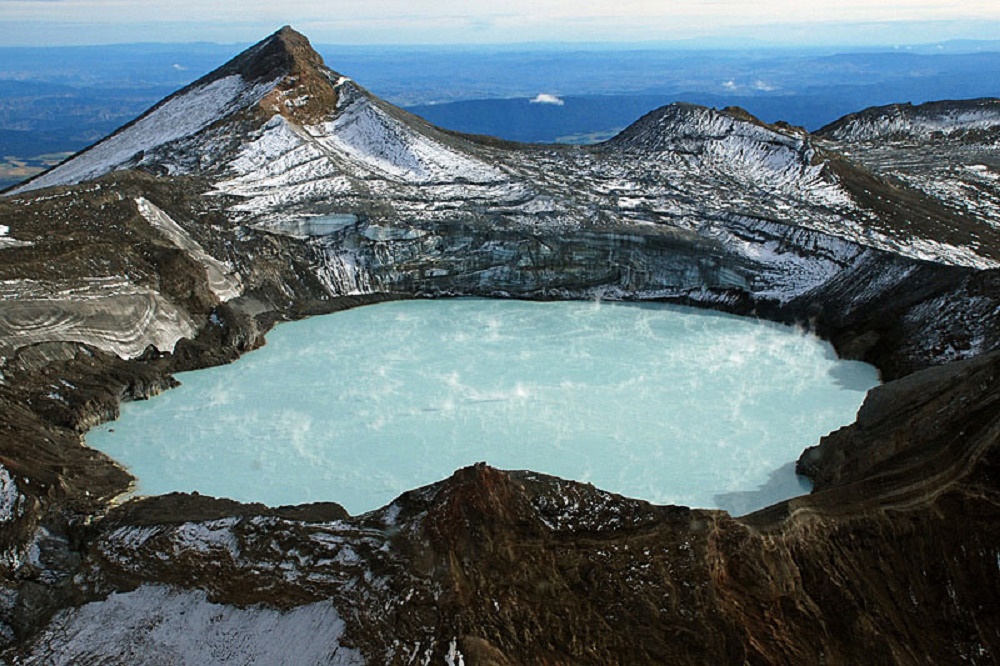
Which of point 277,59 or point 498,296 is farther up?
point 277,59

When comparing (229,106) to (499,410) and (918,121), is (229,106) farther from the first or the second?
(918,121)

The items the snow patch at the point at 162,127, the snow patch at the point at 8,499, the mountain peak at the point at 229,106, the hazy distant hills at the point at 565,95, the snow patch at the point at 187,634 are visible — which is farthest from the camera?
the hazy distant hills at the point at 565,95

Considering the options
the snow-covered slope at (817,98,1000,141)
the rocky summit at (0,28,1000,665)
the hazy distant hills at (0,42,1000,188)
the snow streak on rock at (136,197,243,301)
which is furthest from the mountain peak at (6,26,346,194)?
the hazy distant hills at (0,42,1000,188)

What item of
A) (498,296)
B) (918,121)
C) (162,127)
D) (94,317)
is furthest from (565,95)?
(94,317)

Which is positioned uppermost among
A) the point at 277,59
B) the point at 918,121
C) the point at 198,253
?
the point at 277,59

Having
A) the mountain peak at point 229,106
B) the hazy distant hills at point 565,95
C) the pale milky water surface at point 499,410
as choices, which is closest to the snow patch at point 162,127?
the mountain peak at point 229,106

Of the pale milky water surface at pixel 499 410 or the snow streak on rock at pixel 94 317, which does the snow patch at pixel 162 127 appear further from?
the pale milky water surface at pixel 499 410

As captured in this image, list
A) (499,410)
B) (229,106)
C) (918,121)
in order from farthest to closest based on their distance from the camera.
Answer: (918,121) < (229,106) < (499,410)

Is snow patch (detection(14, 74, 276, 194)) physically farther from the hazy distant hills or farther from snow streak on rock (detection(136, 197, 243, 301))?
the hazy distant hills
